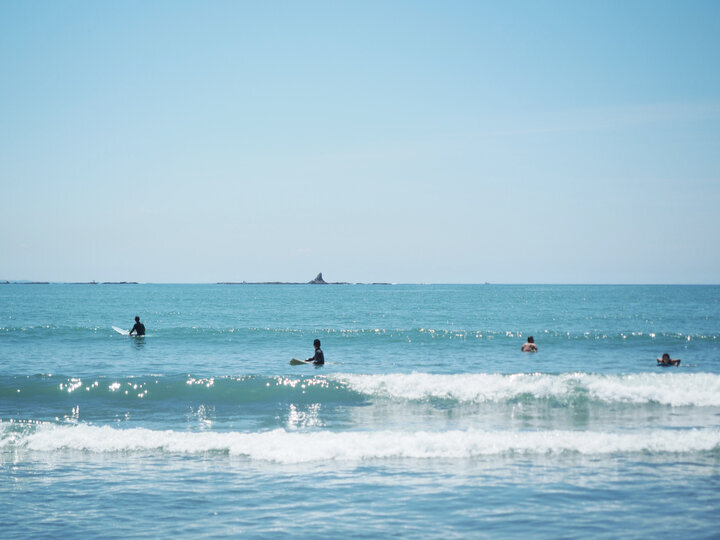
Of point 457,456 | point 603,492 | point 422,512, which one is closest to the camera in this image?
point 422,512

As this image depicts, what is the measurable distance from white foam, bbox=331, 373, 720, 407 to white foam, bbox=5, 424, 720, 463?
576cm

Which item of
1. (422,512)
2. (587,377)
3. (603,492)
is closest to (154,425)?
(422,512)

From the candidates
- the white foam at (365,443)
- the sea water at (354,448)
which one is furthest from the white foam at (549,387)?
the white foam at (365,443)

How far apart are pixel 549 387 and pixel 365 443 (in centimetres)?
1033

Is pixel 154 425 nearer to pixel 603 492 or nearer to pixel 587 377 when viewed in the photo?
pixel 603 492

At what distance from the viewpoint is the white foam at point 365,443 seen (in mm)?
13539

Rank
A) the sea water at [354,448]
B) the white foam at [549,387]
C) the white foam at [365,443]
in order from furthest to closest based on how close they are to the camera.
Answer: the white foam at [549,387]
the white foam at [365,443]
the sea water at [354,448]

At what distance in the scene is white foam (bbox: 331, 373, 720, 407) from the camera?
813 inches

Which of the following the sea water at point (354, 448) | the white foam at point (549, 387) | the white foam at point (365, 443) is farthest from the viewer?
the white foam at point (549, 387)

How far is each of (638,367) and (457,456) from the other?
20.5 m

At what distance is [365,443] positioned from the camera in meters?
14.1

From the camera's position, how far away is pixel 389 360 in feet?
106

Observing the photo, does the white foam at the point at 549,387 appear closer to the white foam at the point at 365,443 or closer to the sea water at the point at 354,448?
the sea water at the point at 354,448

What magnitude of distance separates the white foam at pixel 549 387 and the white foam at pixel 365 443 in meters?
5.76
